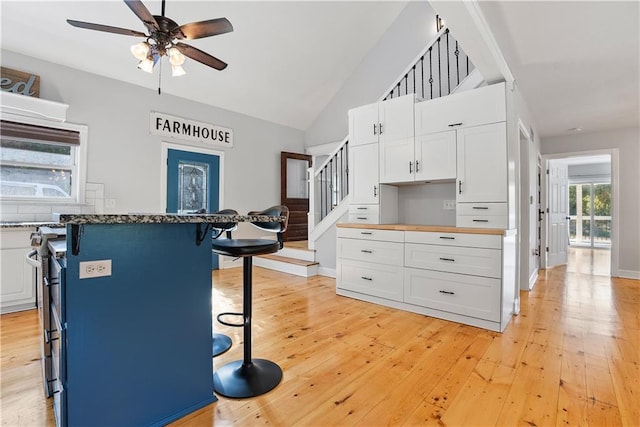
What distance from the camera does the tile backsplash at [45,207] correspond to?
3277mm

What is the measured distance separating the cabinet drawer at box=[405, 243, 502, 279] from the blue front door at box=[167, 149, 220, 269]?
3.07 meters

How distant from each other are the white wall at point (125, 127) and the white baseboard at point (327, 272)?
1861mm

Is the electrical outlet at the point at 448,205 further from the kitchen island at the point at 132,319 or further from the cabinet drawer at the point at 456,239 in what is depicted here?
the kitchen island at the point at 132,319

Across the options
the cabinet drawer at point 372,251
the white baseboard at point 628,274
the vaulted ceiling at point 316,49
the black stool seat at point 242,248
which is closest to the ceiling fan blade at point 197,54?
the vaulted ceiling at point 316,49

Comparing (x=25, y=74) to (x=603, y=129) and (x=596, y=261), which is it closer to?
(x=603, y=129)

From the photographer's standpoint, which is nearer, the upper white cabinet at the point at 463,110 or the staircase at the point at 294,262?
the upper white cabinet at the point at 463,110

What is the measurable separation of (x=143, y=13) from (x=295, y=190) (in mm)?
4579

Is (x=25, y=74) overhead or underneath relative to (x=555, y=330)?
overhead

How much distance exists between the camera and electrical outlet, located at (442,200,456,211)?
3.50 meters

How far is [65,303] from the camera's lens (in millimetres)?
1181

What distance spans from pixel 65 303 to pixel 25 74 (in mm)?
3671

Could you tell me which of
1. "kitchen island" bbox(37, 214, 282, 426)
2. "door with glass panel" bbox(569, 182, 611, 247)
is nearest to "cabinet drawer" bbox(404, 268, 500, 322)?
"kitchen island" bbox(37, 214, 282, 426)

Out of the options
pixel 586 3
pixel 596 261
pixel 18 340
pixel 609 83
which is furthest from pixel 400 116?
pixel 596 261

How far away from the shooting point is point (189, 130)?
477 centimetres
